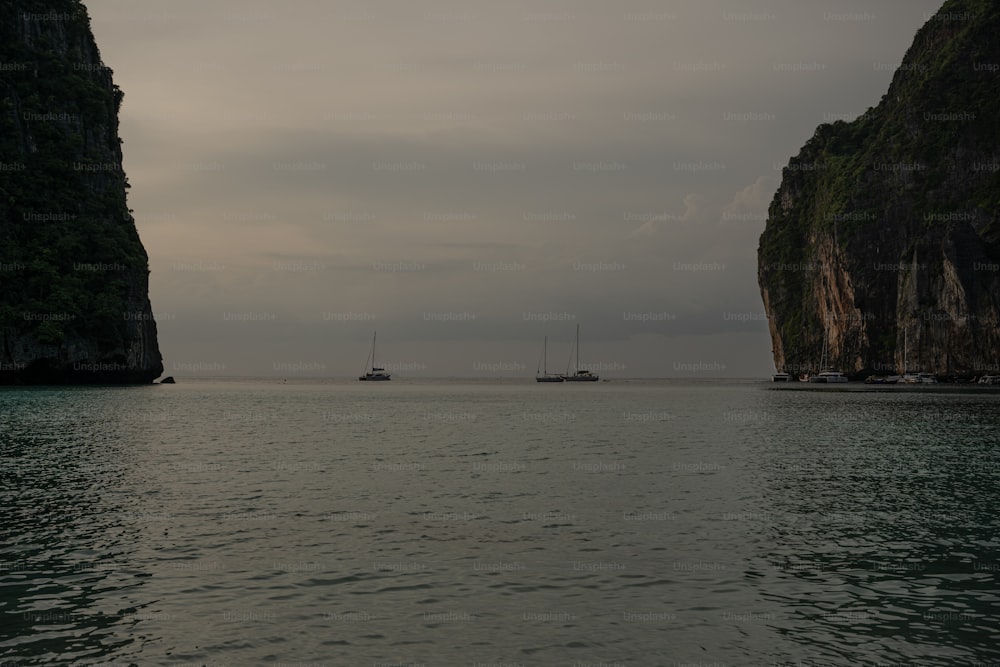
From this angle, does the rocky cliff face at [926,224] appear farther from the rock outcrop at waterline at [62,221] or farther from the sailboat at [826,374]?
the rock outcrop at waterline at [62,221]

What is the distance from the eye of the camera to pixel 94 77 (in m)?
135

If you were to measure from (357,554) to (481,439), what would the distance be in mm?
32069

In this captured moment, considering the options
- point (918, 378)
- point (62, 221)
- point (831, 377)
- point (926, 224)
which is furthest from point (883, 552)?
point (831, 377)

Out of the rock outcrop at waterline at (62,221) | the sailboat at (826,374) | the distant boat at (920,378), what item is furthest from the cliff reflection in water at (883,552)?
the sailboat at (826,374)

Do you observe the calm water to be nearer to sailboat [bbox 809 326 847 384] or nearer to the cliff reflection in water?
the cliff reflection in water

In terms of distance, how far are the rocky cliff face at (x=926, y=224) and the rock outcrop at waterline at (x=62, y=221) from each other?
145213 millimetres

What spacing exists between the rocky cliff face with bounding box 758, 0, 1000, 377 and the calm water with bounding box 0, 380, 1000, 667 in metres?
121

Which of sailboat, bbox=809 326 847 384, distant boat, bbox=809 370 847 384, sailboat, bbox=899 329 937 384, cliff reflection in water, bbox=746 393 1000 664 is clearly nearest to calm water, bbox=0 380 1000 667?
cliff reflection in water, bbox=746 393 1000 664

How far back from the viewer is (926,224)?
156875 millimetres

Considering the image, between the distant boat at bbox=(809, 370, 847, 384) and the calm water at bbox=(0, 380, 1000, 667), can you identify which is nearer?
the calm water at bbox=(0, 380, 1000, 667)

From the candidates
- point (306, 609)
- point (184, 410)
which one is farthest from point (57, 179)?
point (306, 609)

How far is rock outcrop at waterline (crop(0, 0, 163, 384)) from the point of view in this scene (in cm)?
10462

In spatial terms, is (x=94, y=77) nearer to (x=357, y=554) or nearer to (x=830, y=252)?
Result: (x=357, y=554)

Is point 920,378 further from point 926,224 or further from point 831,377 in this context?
point 926,224
